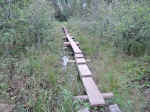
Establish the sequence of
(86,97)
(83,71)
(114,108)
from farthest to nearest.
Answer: (83,71) → (86,97) → (114,108)

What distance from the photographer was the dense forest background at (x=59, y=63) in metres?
2.13

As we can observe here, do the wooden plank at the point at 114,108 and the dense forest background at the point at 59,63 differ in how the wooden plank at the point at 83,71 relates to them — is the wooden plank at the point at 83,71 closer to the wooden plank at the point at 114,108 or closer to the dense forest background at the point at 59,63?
the dense forest background at the point at 59,63

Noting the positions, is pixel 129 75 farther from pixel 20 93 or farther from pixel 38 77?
pixel 20 93

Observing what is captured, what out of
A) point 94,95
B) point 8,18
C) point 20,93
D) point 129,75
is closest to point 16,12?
point 8,18

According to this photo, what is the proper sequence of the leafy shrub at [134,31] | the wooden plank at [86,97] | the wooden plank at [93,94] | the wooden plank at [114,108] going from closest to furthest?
the wooden plank at [114,108]
the wooden plank at [93,94]
the wooden plank at [86,97]
the leafy shrub at [134,31]

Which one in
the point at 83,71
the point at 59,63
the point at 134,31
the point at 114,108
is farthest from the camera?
the point at 134,31

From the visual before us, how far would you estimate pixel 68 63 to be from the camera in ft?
12.3

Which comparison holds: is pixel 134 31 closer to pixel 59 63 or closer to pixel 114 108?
pixel 59 63

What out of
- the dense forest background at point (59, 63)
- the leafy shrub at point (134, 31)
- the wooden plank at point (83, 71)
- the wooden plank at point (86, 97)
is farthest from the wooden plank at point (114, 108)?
the leafy shrub at point (134, 31)

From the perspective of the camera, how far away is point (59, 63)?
3580 millimetres

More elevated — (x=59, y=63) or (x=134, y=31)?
(x=134, y=31)

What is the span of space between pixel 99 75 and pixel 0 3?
3165 millimetres

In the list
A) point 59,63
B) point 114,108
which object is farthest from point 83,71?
point 114,108

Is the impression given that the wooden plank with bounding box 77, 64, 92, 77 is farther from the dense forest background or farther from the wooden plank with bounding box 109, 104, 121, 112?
the wooden plank with bounding box 109, 104, 121, 112
